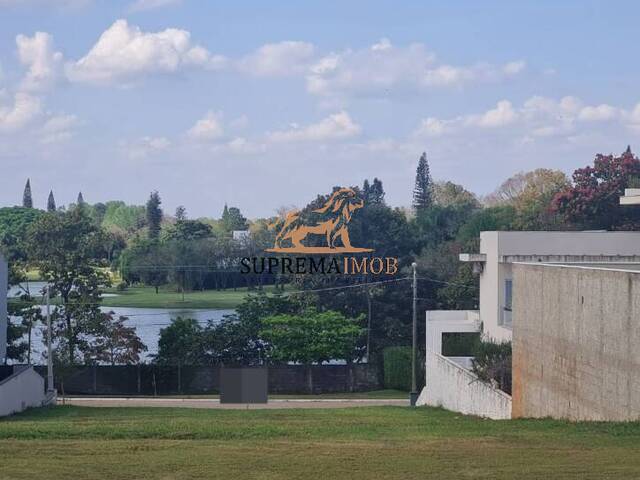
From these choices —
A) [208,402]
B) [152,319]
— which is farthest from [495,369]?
[152,319]

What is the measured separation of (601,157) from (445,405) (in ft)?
175

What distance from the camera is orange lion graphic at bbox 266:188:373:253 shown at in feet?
232

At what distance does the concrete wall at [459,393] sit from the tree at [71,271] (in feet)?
68.2

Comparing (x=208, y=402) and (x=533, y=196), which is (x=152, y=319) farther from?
(x=533, y=196)

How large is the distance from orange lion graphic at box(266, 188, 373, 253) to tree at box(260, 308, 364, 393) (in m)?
12.7

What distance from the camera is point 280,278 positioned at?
70562 millimetres

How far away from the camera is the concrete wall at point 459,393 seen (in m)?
28.0

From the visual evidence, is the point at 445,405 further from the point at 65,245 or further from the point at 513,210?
the point at 513,210

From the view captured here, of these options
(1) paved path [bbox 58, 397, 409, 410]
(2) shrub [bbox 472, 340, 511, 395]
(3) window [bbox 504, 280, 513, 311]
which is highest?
(3) window [bbox 504, 280, 513, 311]

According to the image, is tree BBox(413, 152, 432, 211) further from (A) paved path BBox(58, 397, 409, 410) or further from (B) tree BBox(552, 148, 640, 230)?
(A) paved path BBox(58, 397, 409, 410)

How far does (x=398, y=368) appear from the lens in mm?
54406

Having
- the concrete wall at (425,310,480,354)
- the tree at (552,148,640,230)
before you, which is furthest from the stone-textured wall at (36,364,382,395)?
the tree at (552,148,640,230)

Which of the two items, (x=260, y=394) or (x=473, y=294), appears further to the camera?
(x=473, y=294)

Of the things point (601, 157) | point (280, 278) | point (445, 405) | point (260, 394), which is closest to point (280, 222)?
point (280, 278)
